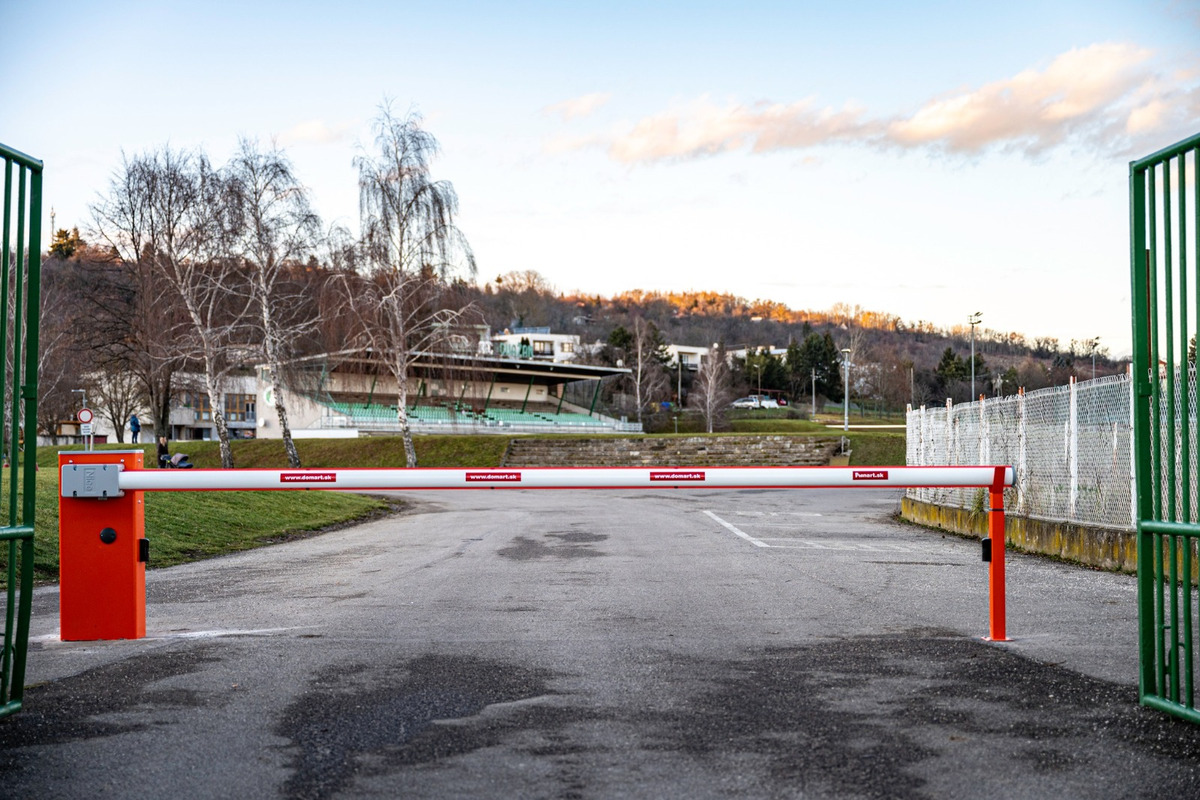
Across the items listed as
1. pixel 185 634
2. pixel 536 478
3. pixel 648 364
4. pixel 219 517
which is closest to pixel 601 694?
pixel 536 478

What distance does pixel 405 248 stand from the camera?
144ft

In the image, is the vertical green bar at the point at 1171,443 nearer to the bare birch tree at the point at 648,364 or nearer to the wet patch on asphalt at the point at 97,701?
the wet patch on asphalt at the point at 97,701

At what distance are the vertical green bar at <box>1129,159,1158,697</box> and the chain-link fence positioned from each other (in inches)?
286

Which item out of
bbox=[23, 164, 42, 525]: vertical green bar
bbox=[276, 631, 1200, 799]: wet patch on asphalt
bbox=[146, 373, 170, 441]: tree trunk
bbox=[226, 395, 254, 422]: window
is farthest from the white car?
bbox=[23, 164, 42, 525]: vertical green bar

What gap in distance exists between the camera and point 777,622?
7.71 m

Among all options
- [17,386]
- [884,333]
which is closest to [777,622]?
[17,386]

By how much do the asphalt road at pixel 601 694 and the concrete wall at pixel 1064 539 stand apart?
114cm

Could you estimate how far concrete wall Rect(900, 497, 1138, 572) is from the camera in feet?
38.5

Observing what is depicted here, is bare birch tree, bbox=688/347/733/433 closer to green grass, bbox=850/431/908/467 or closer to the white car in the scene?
the white car

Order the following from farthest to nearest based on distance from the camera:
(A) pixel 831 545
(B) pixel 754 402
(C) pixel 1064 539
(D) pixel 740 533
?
(B) pixel 754 402, (D) pixel 740 533, (A) pixel 831 545, (C) pixel 1064 539

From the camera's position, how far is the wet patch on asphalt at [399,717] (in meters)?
4.12

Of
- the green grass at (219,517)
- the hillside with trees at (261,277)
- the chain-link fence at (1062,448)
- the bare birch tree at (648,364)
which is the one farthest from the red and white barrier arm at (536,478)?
the bare birch tree at (648,364)

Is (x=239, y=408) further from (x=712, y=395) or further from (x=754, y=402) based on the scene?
(x=754, y=402)

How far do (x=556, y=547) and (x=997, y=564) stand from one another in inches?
325
